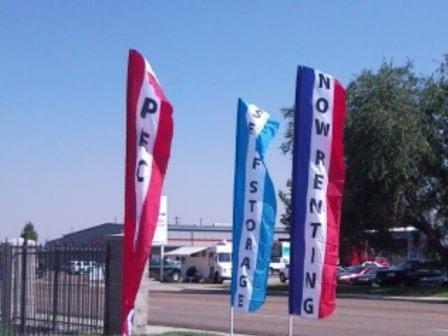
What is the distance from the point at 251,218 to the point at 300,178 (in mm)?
2766

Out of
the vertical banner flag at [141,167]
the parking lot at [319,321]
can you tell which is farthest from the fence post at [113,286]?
the vertical banner flag at [141,167]

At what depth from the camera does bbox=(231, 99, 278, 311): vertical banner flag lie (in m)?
14.2

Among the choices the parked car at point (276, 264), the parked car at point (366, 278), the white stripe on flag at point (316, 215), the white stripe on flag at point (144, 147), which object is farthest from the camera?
the parked car at point (276, 264)

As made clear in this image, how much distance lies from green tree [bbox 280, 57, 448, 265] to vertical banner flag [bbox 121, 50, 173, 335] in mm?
32625

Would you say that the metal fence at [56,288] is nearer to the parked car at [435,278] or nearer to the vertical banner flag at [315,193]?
the vertical banner flag at [315,193]

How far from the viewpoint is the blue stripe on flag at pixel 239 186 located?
14.3 m

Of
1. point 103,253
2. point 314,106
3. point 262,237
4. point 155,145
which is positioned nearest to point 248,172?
point 262,237

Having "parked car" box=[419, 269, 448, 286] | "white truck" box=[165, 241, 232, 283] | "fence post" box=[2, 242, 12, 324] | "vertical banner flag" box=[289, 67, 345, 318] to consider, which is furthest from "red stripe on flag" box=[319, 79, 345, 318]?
"white truck" box=[165, 241, 232, 283]

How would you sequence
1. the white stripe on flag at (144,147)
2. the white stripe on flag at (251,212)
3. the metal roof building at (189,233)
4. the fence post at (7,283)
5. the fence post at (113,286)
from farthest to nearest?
the metal roof building at (189,233)
the fence post at (7,283)
the fence post at (113,286)
the white stripe on flag at (251,212)
the white stripe on flag at (144,147)

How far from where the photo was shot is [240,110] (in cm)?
1468

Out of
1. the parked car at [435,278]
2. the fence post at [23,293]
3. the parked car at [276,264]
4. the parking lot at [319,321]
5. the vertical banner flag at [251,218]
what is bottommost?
the parked car at [276,264]

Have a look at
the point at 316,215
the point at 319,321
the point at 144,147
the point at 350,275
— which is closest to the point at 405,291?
the point at 350,275

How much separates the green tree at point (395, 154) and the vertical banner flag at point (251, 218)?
28.9 m

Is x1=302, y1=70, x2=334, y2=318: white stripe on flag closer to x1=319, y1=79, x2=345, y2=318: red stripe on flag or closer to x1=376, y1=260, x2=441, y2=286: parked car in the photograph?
x1=319, y1=79, x2=345, y2=318: red stripe on flag
